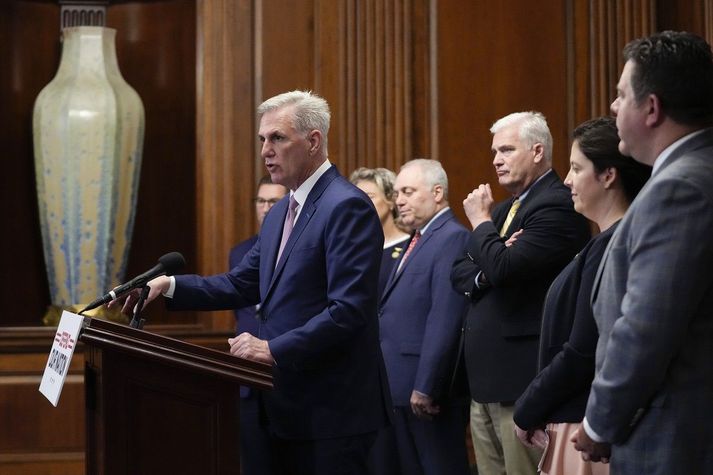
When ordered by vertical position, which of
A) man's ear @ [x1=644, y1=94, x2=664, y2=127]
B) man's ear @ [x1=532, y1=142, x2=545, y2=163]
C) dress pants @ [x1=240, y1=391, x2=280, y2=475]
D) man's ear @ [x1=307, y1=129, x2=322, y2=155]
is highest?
man's ear @ [x1=644, y1=94, x2=664, y2=127]

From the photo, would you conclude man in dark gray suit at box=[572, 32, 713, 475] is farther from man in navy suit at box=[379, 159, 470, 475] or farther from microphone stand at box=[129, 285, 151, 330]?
man in navy suit at box=[379, 159, 470, 475]

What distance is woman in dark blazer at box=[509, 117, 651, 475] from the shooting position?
2406 millimetres

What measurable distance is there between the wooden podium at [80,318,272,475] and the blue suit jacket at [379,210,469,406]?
1574 millimetres

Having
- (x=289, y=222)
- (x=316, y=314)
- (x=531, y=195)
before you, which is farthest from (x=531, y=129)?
(x=316, y=314)

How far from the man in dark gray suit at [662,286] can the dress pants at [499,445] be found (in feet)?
4.68

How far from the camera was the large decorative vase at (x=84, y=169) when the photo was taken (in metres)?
5.62

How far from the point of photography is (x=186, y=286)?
10.5 ft

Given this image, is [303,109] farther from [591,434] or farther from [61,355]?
[591,434]

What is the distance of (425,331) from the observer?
13.9ft

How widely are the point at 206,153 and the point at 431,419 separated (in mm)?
2124

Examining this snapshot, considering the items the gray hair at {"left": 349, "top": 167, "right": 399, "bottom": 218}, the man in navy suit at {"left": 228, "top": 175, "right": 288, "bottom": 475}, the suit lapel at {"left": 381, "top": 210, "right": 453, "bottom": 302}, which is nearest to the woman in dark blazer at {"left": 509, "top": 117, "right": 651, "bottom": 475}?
the man in navy suit at {"left": 228, "top": 175, "right": 288, "bottom": 475}

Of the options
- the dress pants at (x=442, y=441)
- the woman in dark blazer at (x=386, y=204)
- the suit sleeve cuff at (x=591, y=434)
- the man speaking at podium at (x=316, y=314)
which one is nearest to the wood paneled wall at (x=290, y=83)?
the woman in dark blazer at (x=386, y=204)

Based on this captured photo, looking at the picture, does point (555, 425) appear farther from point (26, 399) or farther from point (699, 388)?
point (26, 399)

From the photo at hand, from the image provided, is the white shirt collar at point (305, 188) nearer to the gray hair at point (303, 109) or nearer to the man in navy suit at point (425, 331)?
the gray hair at point (303, 109)
